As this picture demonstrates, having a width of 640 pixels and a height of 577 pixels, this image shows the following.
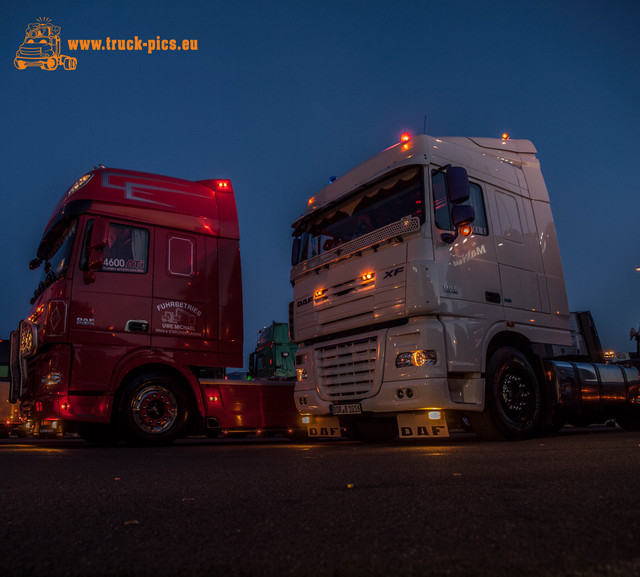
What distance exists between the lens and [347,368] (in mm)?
6359

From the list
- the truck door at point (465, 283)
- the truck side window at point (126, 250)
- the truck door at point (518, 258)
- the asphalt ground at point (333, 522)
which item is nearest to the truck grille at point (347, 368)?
the truck door at point (465, 283)

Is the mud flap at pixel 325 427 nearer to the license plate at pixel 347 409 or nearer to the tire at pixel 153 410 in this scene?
the license plate at pixel 347 409

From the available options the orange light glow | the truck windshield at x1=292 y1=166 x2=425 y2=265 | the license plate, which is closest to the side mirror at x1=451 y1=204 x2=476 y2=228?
the truck windshield at x1=292 y1=166 x2=425 y2=265

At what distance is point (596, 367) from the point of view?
25.0 feet

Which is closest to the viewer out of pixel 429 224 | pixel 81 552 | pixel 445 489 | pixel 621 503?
pixel 81 552

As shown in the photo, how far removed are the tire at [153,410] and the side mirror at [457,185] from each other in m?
4.34

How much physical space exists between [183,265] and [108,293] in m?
1.11

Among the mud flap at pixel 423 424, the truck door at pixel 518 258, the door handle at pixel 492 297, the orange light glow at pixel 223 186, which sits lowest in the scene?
the mud flap at pixel 423 424

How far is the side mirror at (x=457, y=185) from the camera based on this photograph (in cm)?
582

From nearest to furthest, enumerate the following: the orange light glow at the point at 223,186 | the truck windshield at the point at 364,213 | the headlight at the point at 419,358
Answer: the headlight at the point at 419,358 → the truck windshield at the point at 364,213 → the orange light glow at the point at 223,186

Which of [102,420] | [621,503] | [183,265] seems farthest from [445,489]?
[183,265]

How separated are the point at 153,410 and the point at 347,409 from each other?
8.61 feet

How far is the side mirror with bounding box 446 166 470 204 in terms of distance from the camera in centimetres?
582

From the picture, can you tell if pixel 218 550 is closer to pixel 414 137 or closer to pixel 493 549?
pixel 493 549
